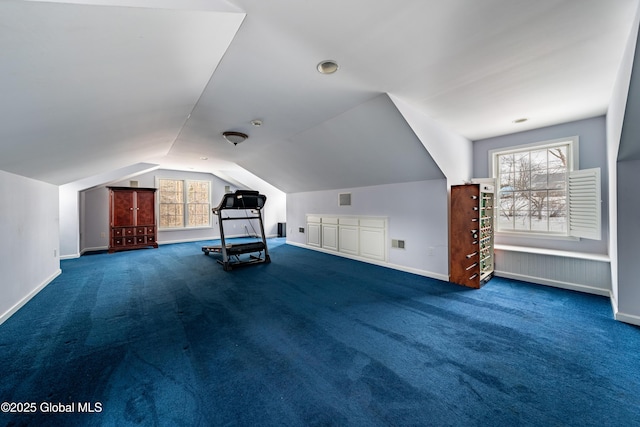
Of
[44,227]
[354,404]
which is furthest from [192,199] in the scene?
[354,404]

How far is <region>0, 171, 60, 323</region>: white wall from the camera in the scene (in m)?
2.83

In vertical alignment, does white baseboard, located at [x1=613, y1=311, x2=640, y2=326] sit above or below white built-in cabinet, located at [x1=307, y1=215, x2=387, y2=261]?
below

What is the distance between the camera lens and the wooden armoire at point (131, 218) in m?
6.94

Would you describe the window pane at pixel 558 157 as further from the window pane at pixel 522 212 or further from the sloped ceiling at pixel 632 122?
the sloped ceiling at pixel 632 122

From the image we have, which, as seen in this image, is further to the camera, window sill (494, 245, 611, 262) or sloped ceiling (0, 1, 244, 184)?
window sill (494, 245, 611, 262)

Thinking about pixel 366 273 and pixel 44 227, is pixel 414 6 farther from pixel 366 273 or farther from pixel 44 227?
pixel 44 227

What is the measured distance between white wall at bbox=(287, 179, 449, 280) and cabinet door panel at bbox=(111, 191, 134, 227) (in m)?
6.79

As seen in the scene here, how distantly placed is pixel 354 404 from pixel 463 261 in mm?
3122

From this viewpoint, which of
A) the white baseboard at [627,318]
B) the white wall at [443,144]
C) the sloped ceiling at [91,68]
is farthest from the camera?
the white wall at [443,144]

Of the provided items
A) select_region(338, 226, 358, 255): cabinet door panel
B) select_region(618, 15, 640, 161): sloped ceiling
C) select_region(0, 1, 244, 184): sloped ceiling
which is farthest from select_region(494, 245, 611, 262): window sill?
select_region(0, 1, 244, 184): sloped ceiling

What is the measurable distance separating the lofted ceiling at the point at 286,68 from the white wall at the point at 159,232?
405cm

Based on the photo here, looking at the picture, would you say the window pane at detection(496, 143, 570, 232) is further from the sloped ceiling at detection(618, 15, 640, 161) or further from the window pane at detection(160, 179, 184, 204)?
the window pane at detection(160, 179, 184, 204)

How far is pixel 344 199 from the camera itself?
6.17 meters

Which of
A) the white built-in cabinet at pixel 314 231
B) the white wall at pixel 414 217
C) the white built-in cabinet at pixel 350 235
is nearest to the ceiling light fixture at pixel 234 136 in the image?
the white wall at pixel 414 217
